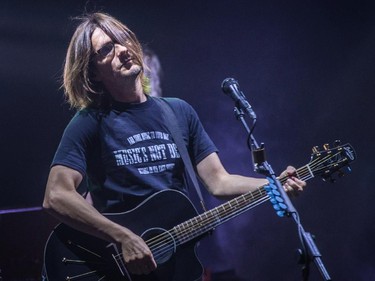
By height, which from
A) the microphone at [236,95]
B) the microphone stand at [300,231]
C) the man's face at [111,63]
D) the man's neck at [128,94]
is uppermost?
the man's face at [111,63]

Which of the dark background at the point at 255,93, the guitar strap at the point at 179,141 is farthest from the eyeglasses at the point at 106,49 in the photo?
the dark background at the point at 255,93

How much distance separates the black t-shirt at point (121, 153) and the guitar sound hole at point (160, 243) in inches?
8.1

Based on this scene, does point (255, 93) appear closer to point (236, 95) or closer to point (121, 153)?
point (121, 153)

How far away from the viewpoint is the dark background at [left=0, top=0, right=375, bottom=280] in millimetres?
4820

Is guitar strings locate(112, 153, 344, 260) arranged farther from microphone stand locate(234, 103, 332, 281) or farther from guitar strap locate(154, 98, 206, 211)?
microphone stand locate(234, 103, 332, 281)

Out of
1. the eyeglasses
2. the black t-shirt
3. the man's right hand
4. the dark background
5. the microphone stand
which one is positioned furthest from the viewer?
the dark background

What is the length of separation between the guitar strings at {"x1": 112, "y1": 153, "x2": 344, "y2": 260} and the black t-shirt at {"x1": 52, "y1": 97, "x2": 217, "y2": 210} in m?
0.23

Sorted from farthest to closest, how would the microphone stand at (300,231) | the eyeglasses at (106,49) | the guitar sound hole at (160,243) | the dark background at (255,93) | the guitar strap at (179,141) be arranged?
the dark background at (255,93), the eyeglasses at (106,49), the guitar strap at (179,141), the guitar sound hole at (160,243), the microphone stand at (300,231)

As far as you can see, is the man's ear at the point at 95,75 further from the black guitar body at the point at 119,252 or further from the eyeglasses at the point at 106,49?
the black guitar body at the point at 119,252

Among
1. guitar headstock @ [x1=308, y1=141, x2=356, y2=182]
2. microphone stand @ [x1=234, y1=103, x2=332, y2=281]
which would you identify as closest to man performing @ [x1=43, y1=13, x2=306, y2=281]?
guitar headstock @ [x1=308, y1=141, x2=356, y2=182]

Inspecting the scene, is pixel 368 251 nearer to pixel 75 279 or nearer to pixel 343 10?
pixel 343 10

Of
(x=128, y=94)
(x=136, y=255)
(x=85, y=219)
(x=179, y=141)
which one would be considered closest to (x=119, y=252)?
(x=136, y=255)

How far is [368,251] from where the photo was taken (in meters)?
4.73

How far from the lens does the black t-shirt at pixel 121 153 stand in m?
2.64
